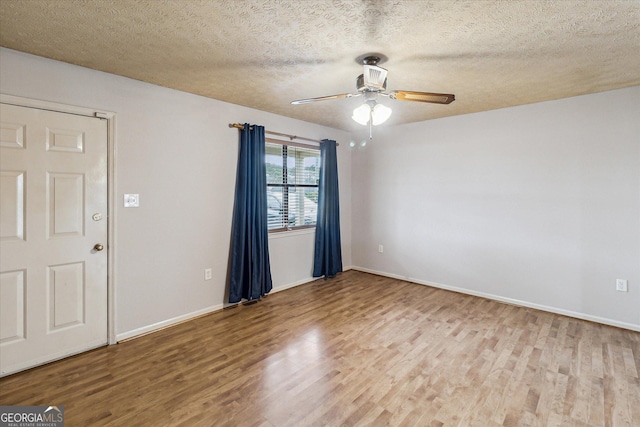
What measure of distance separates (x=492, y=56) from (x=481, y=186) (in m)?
2.01

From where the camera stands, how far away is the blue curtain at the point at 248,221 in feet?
11.9

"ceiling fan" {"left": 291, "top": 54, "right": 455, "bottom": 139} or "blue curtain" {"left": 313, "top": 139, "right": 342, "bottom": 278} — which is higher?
"ceiling fan" {"left": 291, "top": 54, "right": 455, "bottom": 139}

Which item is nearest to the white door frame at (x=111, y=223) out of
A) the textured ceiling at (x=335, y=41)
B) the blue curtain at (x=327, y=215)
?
the textured ceiling at (x=335, y=41)

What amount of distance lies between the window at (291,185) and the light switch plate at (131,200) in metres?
1.61

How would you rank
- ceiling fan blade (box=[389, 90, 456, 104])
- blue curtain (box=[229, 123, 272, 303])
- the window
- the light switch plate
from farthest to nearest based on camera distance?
the window
blue curtain (box=[229, 123, 272, 303])
the light switch plate
ceiling fan blade (box=[389, 90, 456, 104])

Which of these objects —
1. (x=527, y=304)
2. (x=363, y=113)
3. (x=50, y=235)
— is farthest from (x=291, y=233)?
(x=527, y=304)

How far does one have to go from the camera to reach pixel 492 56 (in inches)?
93.9

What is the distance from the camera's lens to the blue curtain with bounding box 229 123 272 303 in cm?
363

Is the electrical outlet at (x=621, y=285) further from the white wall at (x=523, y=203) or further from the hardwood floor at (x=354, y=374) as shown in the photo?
the hardwood floor at (x=354, y=374)

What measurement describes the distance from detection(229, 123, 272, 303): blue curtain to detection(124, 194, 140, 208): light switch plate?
105 centimetres

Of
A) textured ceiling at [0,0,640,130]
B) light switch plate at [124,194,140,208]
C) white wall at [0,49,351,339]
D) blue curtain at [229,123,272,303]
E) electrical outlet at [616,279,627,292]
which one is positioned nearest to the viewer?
textured ceiling at [0,0,640,130]

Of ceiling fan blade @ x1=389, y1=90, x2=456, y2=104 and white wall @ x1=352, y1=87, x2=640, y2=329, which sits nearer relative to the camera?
ceiling fan blade @ x1=389, y1=90, x2=456, y2=104
